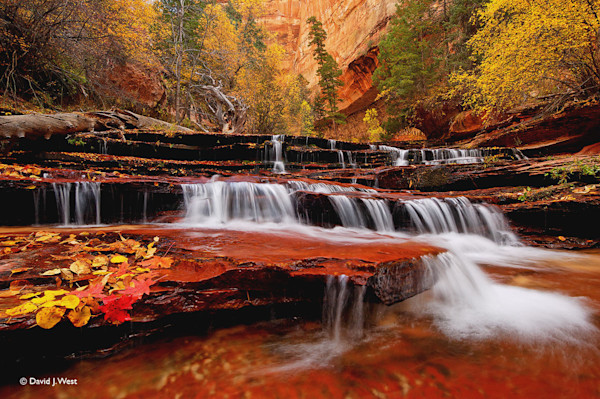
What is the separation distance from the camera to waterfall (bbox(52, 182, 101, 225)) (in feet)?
14.8

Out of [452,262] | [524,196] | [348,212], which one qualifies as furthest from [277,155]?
[452,262]

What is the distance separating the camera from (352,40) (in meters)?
32.8

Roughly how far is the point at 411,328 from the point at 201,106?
24908 mm

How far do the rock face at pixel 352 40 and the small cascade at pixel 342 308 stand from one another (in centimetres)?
2662

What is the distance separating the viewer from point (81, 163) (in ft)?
22.2

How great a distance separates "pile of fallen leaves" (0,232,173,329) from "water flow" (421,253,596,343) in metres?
2.53

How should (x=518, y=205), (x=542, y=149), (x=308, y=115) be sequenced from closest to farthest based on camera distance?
(x=518, y=205) → (x=542, y=149) → (x=308, y=115)

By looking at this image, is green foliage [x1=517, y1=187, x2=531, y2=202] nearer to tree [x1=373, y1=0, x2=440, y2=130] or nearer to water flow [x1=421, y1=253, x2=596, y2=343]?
water flow [x1=421, y1=253, x2=596, y2=343]

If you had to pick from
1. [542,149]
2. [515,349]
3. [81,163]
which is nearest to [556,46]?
[542,149]

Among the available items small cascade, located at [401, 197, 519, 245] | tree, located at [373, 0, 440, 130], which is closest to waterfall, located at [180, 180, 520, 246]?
small cascade, located at [401, 197, 519, 245]

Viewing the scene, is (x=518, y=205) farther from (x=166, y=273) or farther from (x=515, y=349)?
(x=166, y=273)

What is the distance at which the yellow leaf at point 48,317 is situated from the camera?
1344mm

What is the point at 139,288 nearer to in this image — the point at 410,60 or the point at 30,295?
the point at 30,295

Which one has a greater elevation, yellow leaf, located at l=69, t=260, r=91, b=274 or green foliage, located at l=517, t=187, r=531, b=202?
green foliage, located at l=517, t=187, r=531, b=202
